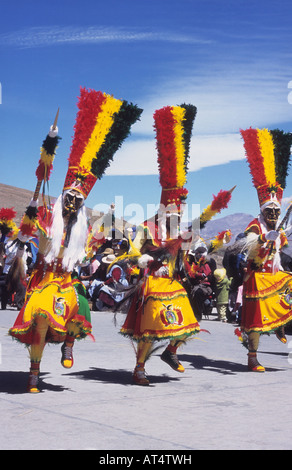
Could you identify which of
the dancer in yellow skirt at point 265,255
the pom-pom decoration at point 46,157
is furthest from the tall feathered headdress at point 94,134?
the dancer in yellow skirt at point 265,255

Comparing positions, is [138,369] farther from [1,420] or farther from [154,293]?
[1,420]

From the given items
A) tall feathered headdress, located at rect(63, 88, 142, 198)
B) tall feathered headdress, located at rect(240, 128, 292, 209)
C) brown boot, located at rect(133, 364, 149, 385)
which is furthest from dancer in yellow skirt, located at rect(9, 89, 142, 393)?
tall feathered headdress, located at rect(240, 128, 292, 209)

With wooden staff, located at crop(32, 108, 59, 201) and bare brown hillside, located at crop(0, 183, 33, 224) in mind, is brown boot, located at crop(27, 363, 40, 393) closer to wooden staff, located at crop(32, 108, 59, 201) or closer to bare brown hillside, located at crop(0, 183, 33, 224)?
wooden staff, located at crop(32, 108, 59, 201)

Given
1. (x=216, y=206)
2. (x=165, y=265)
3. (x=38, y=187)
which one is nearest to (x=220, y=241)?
(x=216, y=206)

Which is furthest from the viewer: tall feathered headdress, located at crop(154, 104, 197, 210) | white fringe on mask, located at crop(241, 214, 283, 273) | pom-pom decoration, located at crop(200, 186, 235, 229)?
white fringe on mask, located at crop(241, 214, 283, 273)

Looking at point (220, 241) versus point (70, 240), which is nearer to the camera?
point (70, 240)

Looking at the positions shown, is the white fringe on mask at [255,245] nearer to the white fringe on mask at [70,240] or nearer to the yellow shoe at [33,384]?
the white fringe on mask at [70,240]

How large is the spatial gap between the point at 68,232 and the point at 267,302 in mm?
2691

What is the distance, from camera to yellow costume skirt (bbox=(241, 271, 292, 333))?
8273mm

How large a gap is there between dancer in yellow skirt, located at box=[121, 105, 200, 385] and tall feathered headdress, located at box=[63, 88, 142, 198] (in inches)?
28.0

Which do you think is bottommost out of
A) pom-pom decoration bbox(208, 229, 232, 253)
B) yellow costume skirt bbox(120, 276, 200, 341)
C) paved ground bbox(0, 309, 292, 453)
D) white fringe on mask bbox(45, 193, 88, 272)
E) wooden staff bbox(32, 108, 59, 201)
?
paved ground bbox(0, 309, 292, 453)

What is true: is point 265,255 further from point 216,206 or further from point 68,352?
point 68,352

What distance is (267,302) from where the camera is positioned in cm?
831

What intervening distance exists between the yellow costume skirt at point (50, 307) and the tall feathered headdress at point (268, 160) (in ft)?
8.94
